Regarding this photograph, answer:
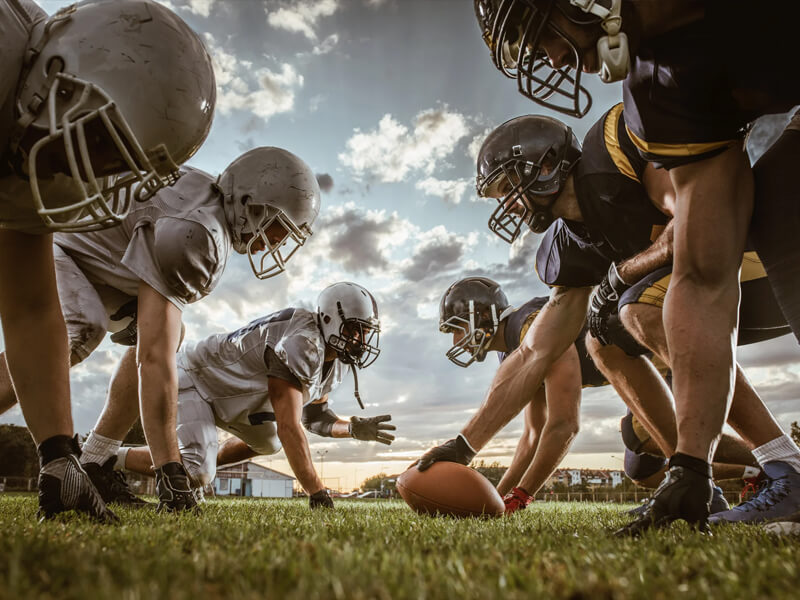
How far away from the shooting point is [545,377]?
14.2ft

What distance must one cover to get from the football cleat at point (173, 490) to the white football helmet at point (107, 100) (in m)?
1.36

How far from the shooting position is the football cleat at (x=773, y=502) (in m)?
2.04

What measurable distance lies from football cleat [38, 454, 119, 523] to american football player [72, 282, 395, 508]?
235cm

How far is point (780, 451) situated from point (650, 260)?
1.01 meters

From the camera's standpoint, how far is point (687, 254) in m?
1.90

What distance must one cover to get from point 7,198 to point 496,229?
2823 mm

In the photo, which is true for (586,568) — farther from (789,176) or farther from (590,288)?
(590,288)

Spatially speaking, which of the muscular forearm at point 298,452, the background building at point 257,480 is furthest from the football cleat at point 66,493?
the background building at point 257,480

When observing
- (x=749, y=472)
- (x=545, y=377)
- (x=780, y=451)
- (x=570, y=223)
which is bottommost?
(x=749, y=472)

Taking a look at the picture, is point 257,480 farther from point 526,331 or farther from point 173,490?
point 173,490

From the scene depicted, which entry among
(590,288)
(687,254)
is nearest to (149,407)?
(687,254)

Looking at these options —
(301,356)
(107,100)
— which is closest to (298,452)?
(301,356)

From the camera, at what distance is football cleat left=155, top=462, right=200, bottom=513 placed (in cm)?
259

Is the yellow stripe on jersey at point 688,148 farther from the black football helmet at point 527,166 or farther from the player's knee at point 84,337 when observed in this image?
the player's knee at point 84,337
